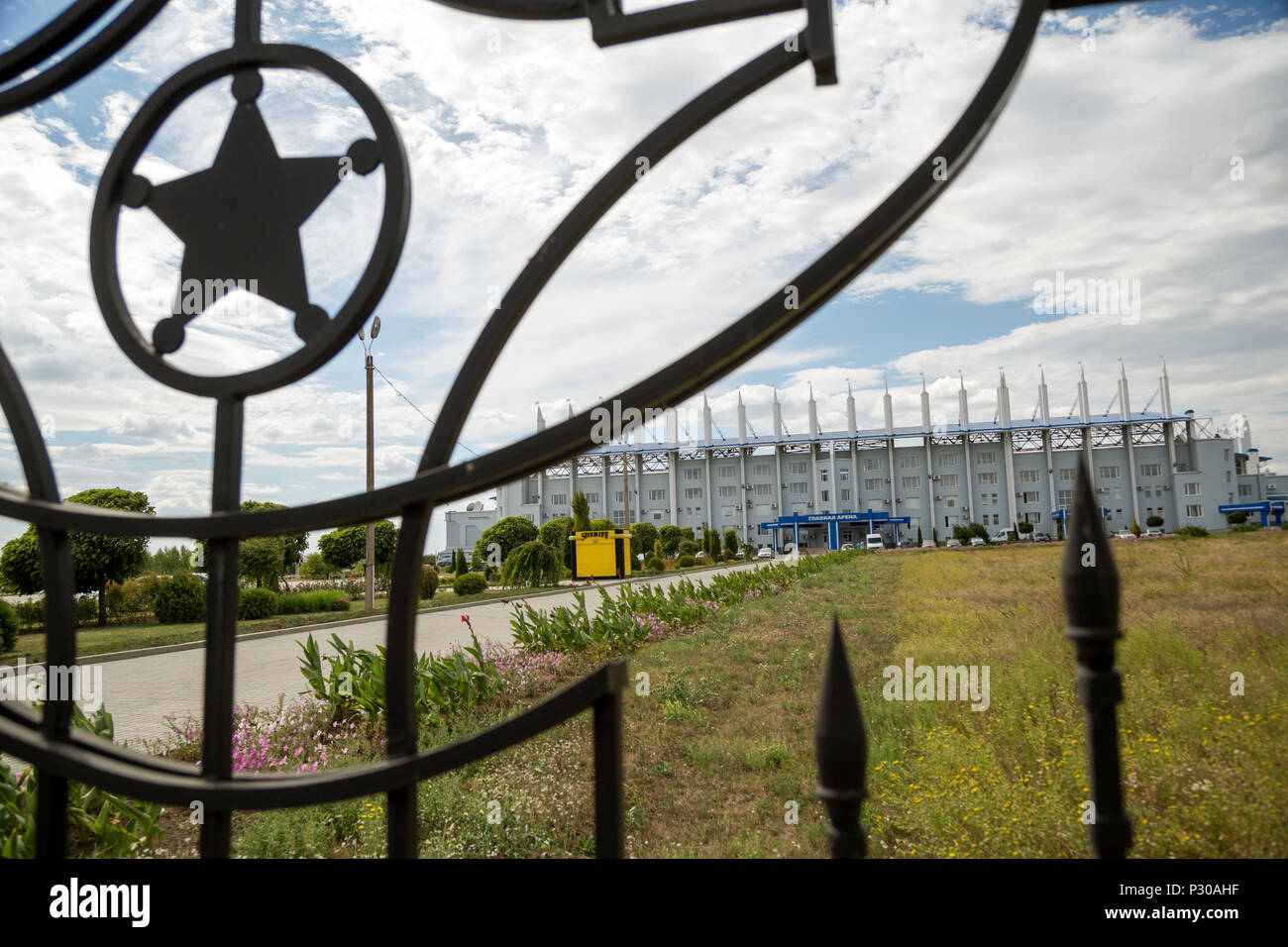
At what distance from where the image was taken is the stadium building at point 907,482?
3189 cm

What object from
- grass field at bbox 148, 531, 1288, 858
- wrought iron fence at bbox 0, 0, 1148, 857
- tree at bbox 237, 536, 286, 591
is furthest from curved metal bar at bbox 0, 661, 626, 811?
tree at bbox 237, 536, 286, 591

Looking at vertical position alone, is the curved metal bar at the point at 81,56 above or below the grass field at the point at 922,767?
above

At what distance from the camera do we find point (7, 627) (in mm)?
8727

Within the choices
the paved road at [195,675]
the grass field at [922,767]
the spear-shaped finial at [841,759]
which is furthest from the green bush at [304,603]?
the spear-shaped finial at [841,759]

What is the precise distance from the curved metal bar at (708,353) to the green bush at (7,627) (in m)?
10.5

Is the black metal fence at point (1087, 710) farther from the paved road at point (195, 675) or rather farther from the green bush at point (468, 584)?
the green bush at point (468, 584)

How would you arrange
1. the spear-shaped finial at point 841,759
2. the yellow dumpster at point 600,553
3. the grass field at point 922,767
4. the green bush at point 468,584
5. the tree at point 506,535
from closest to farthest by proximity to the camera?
1. the spear-shaped finial at point 841,759
2. the grass field at point 922,767
3. the green bush at point 468,584
4. the yellow dumpster at point 600,553
5. the tree at point 506,535

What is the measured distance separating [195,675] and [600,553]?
1633 centimetres

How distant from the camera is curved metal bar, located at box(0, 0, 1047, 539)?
2.73 ft

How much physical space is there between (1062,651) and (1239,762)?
2.47 meters
